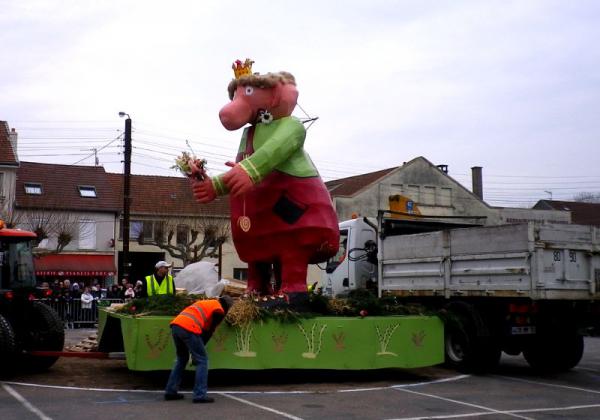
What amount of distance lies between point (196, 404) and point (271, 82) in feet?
14.3

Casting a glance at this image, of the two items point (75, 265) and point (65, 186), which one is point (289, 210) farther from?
point (65, 186)

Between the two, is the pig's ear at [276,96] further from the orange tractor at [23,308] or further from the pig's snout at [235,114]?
the orange tractor at [23,308]

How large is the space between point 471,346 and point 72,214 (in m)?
26.7

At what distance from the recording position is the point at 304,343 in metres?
9.46

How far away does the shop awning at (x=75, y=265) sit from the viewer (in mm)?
32344

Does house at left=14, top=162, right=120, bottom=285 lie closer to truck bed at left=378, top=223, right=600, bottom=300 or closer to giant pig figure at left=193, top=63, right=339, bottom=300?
giant pig figure at left=193, top=63, right=339, bottom=300

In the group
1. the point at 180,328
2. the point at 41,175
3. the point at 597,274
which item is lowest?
the point at 180,328

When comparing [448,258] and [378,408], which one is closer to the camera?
[378,408]

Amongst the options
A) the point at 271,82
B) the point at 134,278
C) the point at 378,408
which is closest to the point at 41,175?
the point at 134,278

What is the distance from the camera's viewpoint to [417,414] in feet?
24.3

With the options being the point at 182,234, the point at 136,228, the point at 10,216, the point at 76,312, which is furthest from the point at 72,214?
the point at 76,312

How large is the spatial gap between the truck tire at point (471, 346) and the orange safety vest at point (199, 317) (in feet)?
13.0

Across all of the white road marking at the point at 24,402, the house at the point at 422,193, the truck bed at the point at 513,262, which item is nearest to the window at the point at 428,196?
the house at the point at 422,193

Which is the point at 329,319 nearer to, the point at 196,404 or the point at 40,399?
the point at 196,404
